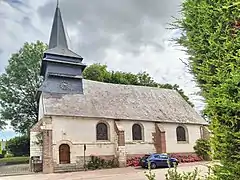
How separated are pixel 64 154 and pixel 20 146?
18209 mm

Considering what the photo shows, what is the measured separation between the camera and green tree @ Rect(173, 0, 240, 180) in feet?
12.0

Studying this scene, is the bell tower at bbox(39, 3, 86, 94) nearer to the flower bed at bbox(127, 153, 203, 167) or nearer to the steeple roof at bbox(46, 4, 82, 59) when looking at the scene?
the steeple roof at bbox(46, 4, 82, 59)

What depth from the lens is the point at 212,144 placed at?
401cm

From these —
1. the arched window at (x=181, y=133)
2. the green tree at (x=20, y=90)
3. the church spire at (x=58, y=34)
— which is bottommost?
the arched window at (x=181, y=133)

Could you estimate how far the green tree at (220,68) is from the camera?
3669mm

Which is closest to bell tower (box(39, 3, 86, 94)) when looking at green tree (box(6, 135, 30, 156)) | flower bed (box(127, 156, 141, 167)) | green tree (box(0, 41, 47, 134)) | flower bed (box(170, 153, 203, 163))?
flower bed (box(127, 156, 141, 167))

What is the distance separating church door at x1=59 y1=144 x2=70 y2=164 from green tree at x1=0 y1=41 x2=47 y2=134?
1582 cm

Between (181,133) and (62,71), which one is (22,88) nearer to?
(62,71)

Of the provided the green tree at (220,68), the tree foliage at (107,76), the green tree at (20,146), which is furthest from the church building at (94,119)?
the green tree at (220,68)

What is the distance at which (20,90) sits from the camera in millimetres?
38062

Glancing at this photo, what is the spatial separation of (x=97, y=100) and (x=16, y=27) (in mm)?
16105

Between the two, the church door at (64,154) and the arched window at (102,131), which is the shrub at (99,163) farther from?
the arched window at (102,131)

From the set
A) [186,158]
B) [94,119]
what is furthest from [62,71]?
[186,158]

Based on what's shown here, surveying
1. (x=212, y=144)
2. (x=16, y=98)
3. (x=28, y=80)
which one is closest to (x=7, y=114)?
(x=16, y=98)
